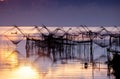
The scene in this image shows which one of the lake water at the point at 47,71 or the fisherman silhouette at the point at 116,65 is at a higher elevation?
the fisherman silhouette at the point at 116,65

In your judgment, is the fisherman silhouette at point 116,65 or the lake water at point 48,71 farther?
the lake water at point 48,71

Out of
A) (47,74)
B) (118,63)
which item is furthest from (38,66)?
(118,63)

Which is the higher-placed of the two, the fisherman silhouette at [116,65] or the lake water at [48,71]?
the fisherman silhouette at [116,65]

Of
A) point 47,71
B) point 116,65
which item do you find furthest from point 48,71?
point 116,65

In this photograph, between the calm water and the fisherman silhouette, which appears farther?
the calm water

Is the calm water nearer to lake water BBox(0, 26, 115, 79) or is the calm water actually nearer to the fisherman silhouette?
lake water BBox(0, 26, 115, 79)

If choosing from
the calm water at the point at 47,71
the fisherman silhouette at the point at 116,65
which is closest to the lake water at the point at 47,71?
the calm water at the point at 47,71

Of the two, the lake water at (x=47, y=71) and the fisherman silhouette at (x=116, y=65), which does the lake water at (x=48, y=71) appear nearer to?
the lake water at (x=47, y=71)

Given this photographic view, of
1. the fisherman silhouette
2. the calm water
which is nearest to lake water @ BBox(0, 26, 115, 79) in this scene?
the calm water

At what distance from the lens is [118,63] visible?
68.7 feet

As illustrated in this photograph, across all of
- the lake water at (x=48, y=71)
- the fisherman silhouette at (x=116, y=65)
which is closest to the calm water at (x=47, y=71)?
the lake water at (x=48, y=71)

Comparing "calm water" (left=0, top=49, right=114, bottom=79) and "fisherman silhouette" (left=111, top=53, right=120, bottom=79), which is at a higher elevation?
"fisherman silhouette" (left=111, top=53, right=120, bottom=79)

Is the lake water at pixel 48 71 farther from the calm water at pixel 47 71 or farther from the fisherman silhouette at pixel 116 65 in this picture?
the fisherman silhouette at pixel 116 65

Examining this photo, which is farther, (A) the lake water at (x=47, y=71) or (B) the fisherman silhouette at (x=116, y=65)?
(A) the lake water at (x=47, y=71)
